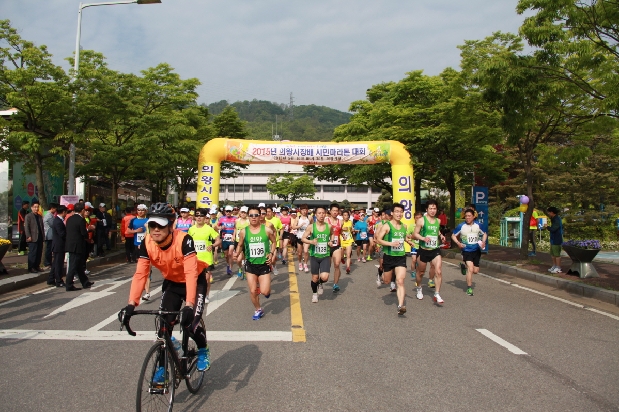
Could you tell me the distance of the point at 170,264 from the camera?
4.27m

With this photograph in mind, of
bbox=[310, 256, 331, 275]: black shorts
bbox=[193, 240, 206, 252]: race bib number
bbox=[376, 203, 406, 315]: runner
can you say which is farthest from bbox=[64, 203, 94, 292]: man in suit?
bbox=[376, 203, 406, 315]: runner

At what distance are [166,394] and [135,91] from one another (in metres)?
18.1

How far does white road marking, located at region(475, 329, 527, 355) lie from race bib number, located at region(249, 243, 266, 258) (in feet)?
11.0

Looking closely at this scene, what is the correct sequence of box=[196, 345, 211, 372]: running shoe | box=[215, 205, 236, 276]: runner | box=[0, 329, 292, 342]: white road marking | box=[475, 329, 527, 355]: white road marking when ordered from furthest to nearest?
box=[215, 205, 236, 276]: runner → box=[0, 329, 292, 342]: white road marking → box=[475, 329, 527, 355]: white road marking → box=[196, 345, 211, 372]: running shoe

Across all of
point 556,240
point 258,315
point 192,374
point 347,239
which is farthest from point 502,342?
point 556,240

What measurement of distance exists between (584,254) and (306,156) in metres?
11.0

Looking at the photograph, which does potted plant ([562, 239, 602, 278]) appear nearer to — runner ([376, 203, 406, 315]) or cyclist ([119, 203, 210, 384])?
runner ([376, 203, 406, 315])

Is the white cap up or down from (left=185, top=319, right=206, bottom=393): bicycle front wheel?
up

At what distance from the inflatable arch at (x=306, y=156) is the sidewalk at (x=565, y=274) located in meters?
3.66

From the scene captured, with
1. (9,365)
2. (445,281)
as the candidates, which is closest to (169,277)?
(9,365)

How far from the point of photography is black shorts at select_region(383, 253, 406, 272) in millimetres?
8370

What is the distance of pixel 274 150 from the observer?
19.8 metres

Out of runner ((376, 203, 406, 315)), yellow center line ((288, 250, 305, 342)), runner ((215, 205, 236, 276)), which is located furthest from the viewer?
runner ((215, 205, 236, 276))

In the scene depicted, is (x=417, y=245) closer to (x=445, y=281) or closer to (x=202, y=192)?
(x=445, y=281)
